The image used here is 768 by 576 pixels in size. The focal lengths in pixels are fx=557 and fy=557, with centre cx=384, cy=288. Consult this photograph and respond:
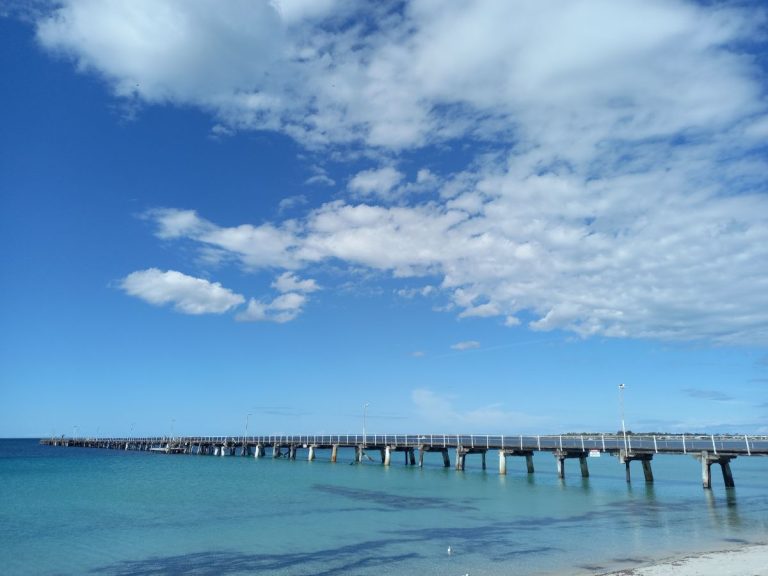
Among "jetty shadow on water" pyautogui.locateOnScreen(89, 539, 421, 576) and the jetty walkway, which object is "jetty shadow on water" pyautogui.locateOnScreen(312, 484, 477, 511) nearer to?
"jetty shadow on water" pyautogui.locateOnScreen(89, 539, 421, 576)

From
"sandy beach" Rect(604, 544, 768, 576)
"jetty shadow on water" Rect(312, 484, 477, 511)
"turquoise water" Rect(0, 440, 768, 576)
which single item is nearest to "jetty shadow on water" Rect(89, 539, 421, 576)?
"turquoise water" Rect(0, 440, 768, 576)

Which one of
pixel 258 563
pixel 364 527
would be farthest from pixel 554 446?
pixel 258 563

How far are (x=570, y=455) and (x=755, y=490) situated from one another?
49.5ft

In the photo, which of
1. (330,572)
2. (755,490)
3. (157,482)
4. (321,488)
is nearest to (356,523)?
(330,572)

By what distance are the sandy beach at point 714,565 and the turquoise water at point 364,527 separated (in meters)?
1.44

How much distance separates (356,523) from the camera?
28.7 metres

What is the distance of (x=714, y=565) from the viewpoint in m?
18.1

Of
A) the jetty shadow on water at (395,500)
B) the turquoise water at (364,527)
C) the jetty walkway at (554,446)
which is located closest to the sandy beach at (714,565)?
the turquoise water at (364,527)

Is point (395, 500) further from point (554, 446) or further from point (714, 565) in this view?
point (714, 565)

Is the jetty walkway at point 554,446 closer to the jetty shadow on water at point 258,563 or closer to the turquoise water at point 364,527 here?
the turquoise water at point 364,527

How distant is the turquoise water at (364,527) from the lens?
20.4 m

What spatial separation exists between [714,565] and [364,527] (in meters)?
15.3

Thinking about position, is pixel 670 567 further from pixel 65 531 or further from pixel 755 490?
pixel 755 490

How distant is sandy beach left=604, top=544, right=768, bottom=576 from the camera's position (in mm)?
16938
